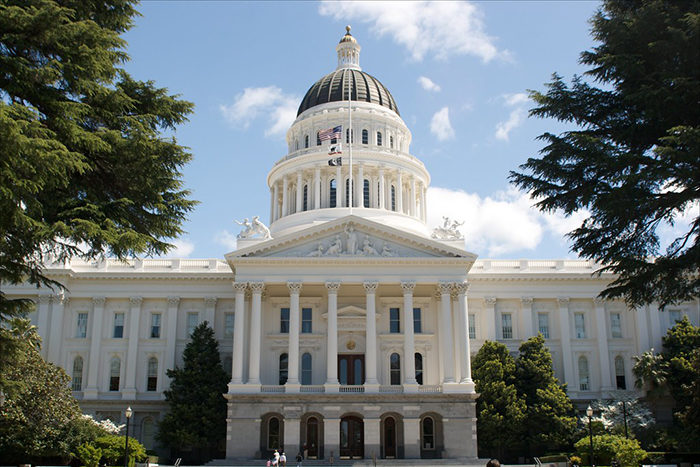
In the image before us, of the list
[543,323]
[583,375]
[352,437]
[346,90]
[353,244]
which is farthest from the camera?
[346,90]

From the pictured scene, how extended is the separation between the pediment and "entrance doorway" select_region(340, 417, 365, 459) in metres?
11.1

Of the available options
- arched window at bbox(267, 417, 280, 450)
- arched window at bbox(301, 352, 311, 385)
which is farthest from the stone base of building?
arched window at bbox(301, 352, 311, 385)

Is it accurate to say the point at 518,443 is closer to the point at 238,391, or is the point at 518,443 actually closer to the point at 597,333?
the point at 597,333

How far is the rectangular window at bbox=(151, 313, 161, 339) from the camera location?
57.1 m

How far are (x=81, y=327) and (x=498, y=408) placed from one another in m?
32.7

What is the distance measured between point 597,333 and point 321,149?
28.4 m

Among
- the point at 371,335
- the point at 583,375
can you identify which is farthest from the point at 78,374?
the point at 583,375

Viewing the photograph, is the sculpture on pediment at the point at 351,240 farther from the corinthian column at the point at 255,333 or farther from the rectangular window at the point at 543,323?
the rectangular window at the point at 543,323

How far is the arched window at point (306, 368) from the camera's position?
5238cm

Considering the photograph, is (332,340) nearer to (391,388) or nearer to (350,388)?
(350,388)

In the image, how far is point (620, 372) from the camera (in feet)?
185

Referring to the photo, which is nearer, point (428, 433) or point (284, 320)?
point (428, 433)

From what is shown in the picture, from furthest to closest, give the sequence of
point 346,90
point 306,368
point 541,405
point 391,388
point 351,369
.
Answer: point 346,90
point 306,368
point 351,369
point 391,388
point 541,405

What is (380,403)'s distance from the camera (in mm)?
46844
